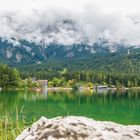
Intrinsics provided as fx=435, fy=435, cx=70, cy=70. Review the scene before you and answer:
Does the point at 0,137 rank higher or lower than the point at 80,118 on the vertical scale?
lower

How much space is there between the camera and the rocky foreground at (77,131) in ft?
17.4

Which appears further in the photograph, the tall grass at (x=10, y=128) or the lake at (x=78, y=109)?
the lake at (x=78, y=109)

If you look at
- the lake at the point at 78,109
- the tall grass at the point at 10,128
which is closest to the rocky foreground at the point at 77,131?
the tall grass at the point at 10,128

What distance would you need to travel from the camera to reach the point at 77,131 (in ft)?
17.6

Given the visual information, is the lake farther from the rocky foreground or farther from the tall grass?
the rocky foreground

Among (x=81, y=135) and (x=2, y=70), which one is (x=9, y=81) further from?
(x=81, y=135)

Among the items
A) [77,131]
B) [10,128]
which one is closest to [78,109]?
[10,128]

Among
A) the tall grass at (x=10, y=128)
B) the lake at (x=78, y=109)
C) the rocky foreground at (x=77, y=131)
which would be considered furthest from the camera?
the lake at (x=78, y=109)

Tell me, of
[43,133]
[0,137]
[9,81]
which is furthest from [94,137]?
[9,81]

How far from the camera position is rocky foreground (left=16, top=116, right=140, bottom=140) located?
5.30 meters

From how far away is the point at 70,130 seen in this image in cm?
538

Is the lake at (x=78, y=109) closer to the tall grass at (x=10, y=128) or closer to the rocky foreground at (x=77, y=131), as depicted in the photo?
the tall grass at (x=10, y=128)

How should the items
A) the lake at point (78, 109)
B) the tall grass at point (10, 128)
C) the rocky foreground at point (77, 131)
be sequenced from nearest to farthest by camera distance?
the rocky foreground at point (77, 131) → the tall grass at point (10, 128) → the lake at point (78, 109)

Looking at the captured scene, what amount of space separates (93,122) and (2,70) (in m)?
196
